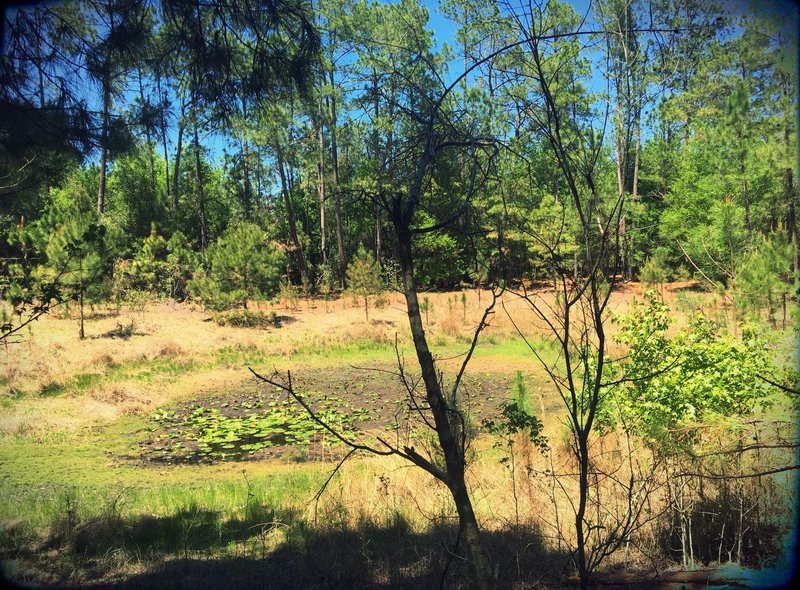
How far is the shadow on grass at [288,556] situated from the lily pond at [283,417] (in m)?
2.27

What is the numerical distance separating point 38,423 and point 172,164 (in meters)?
38.7

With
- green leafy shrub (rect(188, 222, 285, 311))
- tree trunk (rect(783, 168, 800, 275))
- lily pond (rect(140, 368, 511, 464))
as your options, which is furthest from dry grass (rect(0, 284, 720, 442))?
tree trunk (rect(783, 168, 800, 275))

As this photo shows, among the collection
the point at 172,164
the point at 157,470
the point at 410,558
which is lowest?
the point at 157,470

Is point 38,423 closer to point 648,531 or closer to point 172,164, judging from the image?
point 648,531

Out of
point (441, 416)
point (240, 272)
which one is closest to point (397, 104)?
point (441, 416)

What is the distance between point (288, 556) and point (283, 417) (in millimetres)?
6265

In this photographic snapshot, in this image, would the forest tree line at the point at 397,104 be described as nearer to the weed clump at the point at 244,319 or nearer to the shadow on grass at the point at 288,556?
the shadow on grass at the point at 288,556

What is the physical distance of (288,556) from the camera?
411 centimetres

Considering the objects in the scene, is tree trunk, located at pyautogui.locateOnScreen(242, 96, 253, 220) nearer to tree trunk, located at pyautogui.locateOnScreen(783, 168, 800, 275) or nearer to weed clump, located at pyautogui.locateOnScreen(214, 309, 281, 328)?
weed clump, located at pyautogui.locateOnScreen(214, 309, 281, 328)

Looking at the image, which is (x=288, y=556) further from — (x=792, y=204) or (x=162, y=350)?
(x=162, y=350)

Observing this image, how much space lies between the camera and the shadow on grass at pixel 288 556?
3.55 metres

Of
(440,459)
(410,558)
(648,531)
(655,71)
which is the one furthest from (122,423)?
(655,71)

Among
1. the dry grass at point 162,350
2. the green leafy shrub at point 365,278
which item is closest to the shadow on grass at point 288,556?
the dry grass at point 162,350

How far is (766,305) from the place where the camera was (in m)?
9.07
